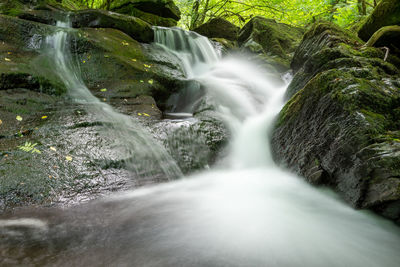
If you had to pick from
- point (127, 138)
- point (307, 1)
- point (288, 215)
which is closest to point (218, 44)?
point (307, 1)

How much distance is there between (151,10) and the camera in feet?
33.7

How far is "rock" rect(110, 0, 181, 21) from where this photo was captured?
9758 millimetres

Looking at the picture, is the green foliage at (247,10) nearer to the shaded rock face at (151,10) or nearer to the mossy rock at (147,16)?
the shaded rock face at (151,10)

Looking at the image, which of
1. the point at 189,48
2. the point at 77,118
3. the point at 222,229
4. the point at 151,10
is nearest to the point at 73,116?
the point at 77,118

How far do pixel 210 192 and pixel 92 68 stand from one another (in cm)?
415

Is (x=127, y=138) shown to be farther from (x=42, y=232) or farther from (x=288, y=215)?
(x=288, y=215)

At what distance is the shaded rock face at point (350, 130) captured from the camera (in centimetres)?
215

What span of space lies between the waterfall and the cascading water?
1.14 ft

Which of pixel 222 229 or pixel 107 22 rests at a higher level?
pixel 107 22

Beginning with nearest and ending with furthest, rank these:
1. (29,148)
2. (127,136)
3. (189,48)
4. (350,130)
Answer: (350,130), (29,148), (127,136), (189,48)

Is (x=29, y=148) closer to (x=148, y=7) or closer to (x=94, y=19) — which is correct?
(x=94, y=19)

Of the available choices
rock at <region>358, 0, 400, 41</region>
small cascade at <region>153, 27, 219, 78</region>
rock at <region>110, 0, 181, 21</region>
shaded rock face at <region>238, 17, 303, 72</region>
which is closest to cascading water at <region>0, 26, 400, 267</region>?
rock at <region>358, 0, 400, 41</region>

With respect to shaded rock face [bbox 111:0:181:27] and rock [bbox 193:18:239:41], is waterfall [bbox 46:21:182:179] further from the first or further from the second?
rock [bbox 193:18:239:41]

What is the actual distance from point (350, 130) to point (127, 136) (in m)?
3.13
